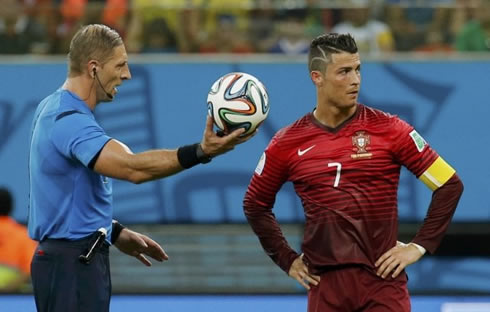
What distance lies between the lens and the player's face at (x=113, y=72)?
624cm

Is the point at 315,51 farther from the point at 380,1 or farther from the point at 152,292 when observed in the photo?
the point at 380,1

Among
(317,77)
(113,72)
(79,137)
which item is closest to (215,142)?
(79,137)

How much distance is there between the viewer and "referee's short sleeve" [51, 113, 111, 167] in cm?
590

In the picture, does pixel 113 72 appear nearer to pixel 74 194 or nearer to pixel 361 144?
pixel 74 194

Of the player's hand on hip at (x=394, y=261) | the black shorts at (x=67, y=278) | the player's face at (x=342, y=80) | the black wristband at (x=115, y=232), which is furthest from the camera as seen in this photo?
the black wristband at (x=115, y=232)

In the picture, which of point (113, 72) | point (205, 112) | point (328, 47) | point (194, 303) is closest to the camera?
point (113, 72)

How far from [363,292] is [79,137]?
68.6 inches

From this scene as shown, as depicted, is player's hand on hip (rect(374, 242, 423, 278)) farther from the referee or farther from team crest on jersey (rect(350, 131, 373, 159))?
the referee

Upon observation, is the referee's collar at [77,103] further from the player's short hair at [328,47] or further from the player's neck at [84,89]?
the player's short hair at [328,47]

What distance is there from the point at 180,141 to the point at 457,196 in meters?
6.05

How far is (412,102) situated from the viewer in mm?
12109

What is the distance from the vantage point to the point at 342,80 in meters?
6.61

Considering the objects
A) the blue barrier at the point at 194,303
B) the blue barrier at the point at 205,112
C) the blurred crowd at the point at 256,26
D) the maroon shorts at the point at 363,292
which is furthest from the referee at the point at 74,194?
the blurred crowd at the point at 256,26

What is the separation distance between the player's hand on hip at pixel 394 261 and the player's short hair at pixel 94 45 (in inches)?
70.7
